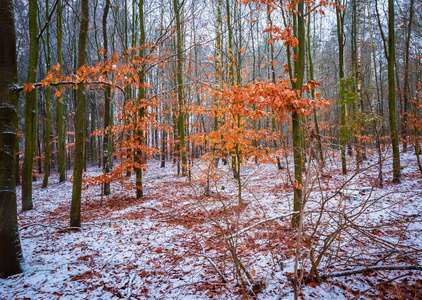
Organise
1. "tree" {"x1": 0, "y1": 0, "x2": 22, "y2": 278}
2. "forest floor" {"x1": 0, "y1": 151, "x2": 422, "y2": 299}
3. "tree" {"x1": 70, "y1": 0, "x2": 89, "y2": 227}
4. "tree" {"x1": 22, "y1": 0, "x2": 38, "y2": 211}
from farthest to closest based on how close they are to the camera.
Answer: "tree" {"x1": 22, "y1": 0, "x2": 38, "y2": 211} < "tree" {"x1": 70, "y1": 0, "x2": 89, "y2": 227} < "tree" {"x1": 0, "y1": 0, "x2": 22, "y2": 278} < "forest floor" {"x1": 0, "y1": 151, "x2": 422, "y2": 299}

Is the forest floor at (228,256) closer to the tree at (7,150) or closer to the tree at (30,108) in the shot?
the tree at (7,150)

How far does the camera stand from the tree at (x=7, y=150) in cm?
341

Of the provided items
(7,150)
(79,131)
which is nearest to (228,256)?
(7,150)

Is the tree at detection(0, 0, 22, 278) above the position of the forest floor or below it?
above

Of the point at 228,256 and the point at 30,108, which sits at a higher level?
the point at 30,108

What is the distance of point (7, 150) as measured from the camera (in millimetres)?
3459

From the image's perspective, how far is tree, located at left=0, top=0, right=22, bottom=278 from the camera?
341 centimetres

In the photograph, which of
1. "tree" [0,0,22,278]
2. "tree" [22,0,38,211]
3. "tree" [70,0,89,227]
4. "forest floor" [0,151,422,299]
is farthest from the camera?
"tree" [22,0,38,211]

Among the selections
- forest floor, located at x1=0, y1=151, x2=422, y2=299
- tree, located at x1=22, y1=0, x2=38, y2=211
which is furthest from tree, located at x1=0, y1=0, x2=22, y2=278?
tree, located at x1=22, y1=0, x2=38, y2=211

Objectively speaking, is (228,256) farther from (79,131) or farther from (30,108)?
(30,108)

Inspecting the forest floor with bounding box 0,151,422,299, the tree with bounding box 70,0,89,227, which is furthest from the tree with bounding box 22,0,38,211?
the tree with bounding box 70,0,89,227

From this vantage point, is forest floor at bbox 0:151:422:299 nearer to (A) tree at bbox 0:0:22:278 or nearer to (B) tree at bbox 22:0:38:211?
(A) tree at bbox 0:0:22:278

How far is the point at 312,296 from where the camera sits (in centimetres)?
263

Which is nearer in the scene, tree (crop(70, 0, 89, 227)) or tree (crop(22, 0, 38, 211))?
tree (crop(70, 0, 89, 227))
